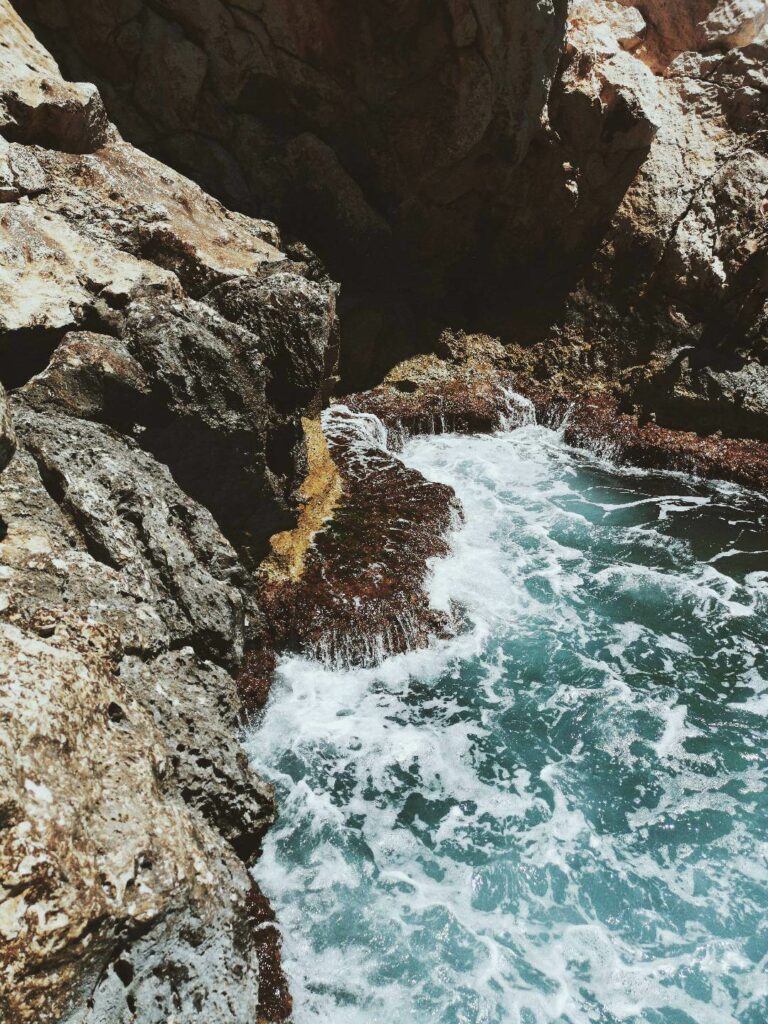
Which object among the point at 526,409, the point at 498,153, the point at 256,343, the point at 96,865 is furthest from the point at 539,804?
the point at 498,153

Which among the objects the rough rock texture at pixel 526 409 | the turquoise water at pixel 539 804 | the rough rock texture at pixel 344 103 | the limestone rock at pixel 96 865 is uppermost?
the rough rock texture at pixel 344 103

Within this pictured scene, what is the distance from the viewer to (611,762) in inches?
340

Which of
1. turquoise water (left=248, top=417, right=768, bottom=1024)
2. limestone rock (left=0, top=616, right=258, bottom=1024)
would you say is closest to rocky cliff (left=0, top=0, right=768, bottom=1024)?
limestone rock (left=0, top=616, right=258, bottom=1024)

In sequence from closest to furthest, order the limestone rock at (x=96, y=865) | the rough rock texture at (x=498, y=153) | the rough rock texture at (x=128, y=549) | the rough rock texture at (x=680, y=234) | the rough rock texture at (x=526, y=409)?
the limestone rock at (x=96, y=865)
the rough rock texture at (x=128, y=549)
the rough rock texture at (x=498, y=153)
the rough rock texture at (x=526, y=409)
the rough rock texture at (x=680, y=234)

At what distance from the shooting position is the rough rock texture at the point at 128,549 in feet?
11.9

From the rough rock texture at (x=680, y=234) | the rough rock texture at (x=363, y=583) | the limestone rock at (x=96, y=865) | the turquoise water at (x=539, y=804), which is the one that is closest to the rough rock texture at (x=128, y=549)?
the limestone rock at (x=96, y=865)

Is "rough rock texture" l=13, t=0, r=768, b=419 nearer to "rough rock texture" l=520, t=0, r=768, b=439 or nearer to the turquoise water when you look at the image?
"rough rock texture" l=520, t=0, r=768, b=439

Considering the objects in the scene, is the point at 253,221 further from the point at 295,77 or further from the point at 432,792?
the point at 432,792

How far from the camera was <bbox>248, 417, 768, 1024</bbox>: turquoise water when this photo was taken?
633 cm

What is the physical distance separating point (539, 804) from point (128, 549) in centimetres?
603

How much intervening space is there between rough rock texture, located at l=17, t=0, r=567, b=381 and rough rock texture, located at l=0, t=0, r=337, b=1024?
3.22 meters

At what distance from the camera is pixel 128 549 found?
6.31 metres

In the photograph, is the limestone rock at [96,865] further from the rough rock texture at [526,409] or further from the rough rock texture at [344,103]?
the rough rock texture at [344,103]

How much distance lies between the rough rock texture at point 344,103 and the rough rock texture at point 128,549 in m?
3.22
